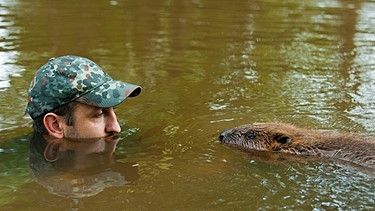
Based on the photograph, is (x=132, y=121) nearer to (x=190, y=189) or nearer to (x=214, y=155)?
(x=214, y=155)

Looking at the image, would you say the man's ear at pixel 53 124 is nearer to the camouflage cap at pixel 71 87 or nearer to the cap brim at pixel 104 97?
the camouflage cap at pixel 71 87

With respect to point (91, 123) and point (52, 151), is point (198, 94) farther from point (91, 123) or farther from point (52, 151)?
point (52, 151)

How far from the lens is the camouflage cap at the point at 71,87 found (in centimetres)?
548

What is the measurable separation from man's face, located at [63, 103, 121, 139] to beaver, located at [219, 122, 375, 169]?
1.11 meters

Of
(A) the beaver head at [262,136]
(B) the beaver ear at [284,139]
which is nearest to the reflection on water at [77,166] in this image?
(A) the beaver head at [262,136]

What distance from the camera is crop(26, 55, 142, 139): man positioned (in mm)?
5488

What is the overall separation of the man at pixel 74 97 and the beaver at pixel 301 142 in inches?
45.7

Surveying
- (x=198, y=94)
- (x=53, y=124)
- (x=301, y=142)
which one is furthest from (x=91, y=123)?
(x=198, y=94)

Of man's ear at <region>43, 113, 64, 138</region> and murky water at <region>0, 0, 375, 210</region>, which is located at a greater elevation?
man's ear at <region>43, 113, 64, 138</region>

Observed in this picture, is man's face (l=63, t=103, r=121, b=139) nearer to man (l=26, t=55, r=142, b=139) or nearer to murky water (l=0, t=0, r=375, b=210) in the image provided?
man (l=26, t=55, r=142, b=139)

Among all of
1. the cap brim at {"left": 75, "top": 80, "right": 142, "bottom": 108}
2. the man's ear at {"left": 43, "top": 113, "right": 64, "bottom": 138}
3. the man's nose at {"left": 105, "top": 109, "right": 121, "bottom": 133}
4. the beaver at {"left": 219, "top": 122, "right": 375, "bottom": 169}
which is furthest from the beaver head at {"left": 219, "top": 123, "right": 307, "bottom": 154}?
the man's ear at {"left": 43, "top": 113, "right": 64, "bottom": 138}

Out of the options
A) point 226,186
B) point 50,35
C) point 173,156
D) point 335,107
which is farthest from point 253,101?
point 50,35

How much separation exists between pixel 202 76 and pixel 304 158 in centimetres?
328

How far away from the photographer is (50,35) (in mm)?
11227
